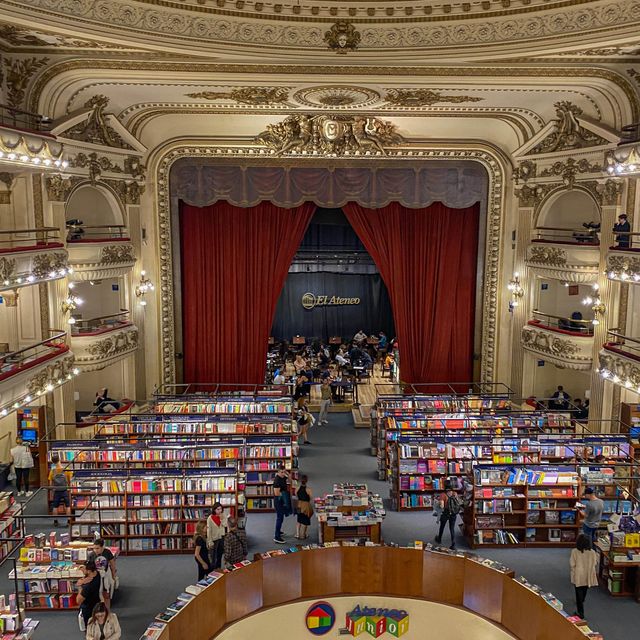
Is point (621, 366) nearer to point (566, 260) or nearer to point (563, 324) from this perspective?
point (566, 260)

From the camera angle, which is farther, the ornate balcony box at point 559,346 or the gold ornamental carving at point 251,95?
the ornate balcony box at point 559,346

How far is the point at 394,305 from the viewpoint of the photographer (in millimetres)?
17734

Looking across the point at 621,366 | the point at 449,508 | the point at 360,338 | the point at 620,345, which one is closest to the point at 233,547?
the point at 449,508

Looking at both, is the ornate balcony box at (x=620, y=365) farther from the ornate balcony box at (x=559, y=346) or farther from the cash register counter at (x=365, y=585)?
the cash register counter at (x=365, y=585)

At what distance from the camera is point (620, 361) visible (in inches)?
458

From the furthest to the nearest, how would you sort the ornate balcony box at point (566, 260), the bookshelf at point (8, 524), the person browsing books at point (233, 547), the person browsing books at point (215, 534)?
the ornate balcony box at point (566, 260)
the bookshelf at point (8, 524)
the person browsing books at point (215, 534)
the person browsing books at point (233, 547)

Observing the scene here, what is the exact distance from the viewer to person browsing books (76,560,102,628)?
7.65 metres

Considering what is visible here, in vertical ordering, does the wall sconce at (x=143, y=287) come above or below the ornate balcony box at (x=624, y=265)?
below

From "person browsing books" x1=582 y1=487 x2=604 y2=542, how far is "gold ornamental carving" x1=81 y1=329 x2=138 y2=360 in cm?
923

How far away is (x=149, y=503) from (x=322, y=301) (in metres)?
13.4

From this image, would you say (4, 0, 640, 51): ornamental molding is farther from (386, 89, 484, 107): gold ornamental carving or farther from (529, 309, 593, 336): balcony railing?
(529, 309, 593, 336): balcony railing

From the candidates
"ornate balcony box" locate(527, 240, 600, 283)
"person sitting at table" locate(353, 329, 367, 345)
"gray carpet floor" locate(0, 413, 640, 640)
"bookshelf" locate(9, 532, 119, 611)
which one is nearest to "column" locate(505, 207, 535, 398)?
"ornate balcony box" locate(527, 240, 600, 283)

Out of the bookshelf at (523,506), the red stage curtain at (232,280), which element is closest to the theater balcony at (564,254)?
the bookshelf at (523,506)

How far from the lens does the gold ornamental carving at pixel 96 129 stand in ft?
42.9
